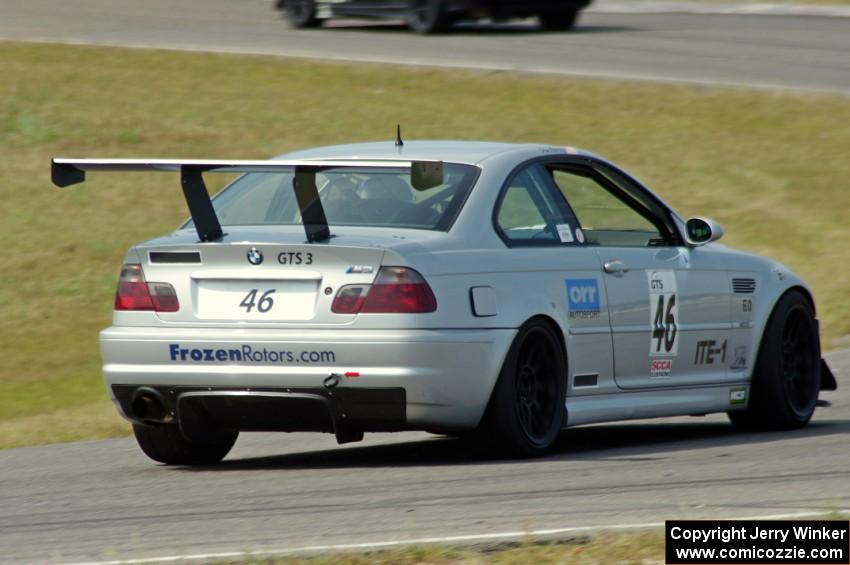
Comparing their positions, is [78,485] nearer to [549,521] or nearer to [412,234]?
[412,234]

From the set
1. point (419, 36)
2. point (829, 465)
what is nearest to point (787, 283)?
point (829, 465)

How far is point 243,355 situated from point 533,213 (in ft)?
5.31

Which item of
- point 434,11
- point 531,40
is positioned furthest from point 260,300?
point 434,11

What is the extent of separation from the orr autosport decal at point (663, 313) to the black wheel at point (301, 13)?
20.2 m

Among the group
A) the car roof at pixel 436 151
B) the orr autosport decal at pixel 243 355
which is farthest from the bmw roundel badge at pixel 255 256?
the car roof at pixel 436 151

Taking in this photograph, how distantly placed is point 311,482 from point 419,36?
67.2 ft

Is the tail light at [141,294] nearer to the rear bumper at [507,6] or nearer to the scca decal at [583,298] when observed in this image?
the scca decal at [583,298]

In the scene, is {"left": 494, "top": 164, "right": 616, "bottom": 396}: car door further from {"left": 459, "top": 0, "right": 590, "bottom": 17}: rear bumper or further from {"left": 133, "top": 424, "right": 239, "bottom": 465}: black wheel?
{"left": 459, "top": 0, "right": 590, "bottom": 17}: rear bumper

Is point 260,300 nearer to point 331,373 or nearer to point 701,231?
point 331,373

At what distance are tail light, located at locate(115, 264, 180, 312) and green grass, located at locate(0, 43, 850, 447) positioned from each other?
4.25 metres

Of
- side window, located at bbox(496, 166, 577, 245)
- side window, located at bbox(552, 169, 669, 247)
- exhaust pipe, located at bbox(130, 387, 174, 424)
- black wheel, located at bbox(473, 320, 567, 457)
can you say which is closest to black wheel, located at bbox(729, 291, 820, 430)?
side window, located at bbox(552, 169, 669, 247)

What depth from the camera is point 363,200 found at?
25.7ft

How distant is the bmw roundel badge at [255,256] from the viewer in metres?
7.37

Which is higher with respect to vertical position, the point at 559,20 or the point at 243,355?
the point at 243,355
